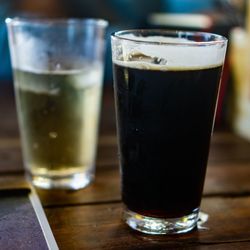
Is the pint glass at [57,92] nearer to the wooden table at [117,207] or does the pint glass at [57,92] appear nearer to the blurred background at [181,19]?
the wooden table at [117,207]

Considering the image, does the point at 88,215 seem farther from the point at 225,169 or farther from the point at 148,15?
the point at 148,15

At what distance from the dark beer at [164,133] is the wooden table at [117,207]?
0.04m

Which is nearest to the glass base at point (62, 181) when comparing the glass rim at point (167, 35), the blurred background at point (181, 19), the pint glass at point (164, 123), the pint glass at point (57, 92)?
the pint glass at point (57, 92)

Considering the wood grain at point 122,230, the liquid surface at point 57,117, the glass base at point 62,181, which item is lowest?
the glass base at point 62,181

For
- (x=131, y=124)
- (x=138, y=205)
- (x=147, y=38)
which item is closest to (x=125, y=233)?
(x=138, y=205)

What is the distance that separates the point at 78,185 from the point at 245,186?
275 mm

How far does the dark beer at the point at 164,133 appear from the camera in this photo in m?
0.64

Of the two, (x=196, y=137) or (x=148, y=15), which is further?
(x=148, y=15)

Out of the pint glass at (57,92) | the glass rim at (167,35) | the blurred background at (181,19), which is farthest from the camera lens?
the blurred background at (181,19)

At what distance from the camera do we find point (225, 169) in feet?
A: 3.17

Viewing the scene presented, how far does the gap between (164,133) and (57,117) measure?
Answer: 0.26m

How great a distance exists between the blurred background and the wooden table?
0.37 m

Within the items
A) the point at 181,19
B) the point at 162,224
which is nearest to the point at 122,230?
the point at 162,224

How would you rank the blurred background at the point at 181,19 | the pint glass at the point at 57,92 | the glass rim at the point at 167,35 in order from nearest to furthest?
the glass rim at the point at 167,35 < the pint glass at the point at 57,92 < the blurred background at the point at 181,19
